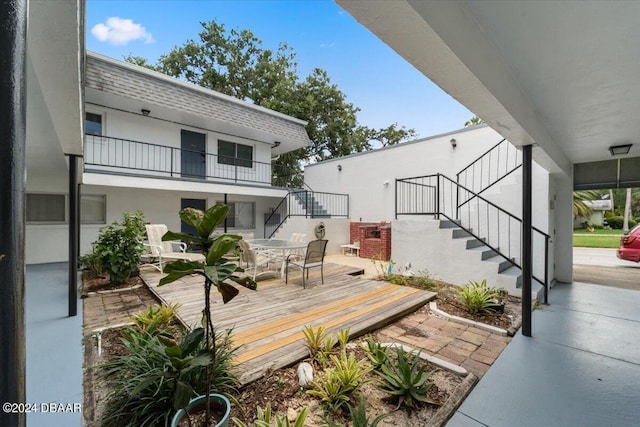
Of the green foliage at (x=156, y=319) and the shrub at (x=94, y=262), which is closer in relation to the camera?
the green foliage at (x=156, y=319)

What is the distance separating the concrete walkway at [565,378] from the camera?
7.23 ft

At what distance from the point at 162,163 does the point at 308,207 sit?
6.11 metres

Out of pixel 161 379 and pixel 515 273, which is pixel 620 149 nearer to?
pixel 515 273

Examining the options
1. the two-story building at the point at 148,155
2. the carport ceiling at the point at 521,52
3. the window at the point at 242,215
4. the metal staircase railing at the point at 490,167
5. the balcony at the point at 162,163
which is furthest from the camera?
the window at the point at 242,215

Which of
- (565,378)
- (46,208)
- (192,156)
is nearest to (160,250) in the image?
(46,208)

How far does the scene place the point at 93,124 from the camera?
8.51 m

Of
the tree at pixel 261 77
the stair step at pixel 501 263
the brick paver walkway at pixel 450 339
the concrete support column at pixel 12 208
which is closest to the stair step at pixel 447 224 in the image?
the stair step at pixel 501 263

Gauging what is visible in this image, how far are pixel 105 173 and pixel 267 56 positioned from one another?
14.2 meters

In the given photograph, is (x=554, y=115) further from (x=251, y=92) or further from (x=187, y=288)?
(x=251, y=92)

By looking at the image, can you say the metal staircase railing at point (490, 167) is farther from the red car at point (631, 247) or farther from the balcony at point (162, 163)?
the balcony at point (162, 163)

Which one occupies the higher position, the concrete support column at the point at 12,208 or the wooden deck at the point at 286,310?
the concrete support column at the point at 12,208

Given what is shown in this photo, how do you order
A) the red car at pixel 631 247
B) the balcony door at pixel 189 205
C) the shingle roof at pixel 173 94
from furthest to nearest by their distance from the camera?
the balcony door at pixel 189 205 → the red car at pixel 631 247 → the shingle roof at pixel 173 94

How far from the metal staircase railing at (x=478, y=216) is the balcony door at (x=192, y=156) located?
7904mm

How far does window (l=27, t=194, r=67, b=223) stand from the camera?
794cm
